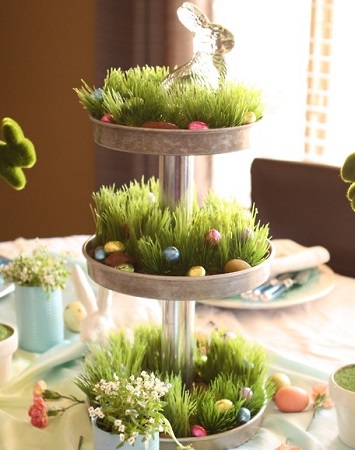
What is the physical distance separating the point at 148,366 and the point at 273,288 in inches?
19.8

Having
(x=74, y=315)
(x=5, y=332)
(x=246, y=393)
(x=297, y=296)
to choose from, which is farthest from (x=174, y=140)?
(x=297, y=296)

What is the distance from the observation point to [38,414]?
138cm

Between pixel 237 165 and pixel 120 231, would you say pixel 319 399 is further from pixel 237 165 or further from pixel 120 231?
pixel 237 165

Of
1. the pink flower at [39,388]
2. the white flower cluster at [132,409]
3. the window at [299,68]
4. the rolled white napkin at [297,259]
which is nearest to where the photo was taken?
the white flower cluster at [132,409]

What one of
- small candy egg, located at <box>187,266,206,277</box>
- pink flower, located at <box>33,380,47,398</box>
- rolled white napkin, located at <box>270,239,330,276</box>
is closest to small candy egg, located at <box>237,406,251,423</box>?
small candy egg, located at <box>187,266,206,277</box>

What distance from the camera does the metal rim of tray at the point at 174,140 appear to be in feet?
4.00

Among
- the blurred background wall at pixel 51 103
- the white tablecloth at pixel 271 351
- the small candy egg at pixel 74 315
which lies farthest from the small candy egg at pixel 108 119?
the blurred background wall at pixel 51 103

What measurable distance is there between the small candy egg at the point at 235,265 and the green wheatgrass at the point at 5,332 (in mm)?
439

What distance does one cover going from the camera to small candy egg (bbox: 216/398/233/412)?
131cm

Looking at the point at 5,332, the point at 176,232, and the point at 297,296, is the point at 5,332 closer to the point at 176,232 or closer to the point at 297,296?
the point at 176,232

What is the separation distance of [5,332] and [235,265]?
0.47 metres

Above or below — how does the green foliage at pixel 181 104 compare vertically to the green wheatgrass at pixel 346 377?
above

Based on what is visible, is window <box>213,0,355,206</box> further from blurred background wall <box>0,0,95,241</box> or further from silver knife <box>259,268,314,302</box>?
silver knife <box>259,268,314,302</box>

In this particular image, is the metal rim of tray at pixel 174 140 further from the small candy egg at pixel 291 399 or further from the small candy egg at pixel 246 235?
the small candy egg at pixel 291 399
